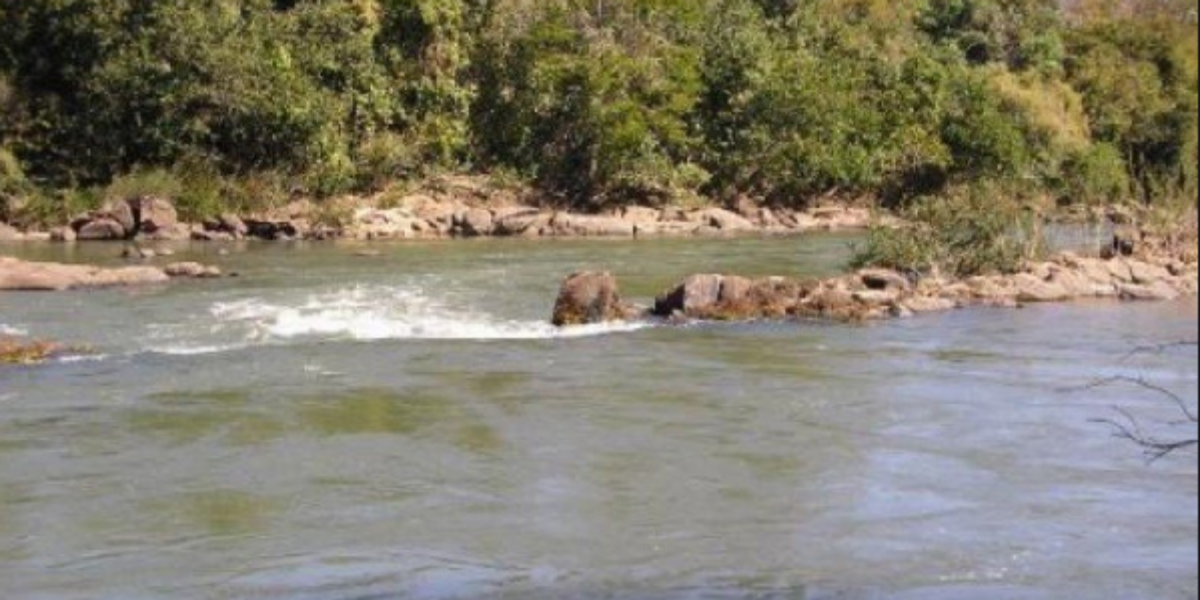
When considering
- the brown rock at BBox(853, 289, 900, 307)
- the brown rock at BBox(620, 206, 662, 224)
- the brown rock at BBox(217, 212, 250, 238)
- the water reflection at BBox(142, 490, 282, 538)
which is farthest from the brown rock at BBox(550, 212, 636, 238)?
the water reflection at BBox(142, 490, 282, 538)

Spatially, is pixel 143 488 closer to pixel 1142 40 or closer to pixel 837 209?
pixel 1142 40

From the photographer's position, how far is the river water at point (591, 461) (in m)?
8.62

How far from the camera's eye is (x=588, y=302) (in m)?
19.2

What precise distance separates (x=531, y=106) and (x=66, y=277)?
1934 centimetres

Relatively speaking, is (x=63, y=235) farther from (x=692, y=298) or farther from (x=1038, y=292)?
(x=1038, y=292)

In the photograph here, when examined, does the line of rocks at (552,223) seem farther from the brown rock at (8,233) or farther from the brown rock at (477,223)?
the brown rock at (8,233)

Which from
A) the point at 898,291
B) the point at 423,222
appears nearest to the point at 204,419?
the point at 898,291

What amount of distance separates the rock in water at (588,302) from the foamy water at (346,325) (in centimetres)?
25

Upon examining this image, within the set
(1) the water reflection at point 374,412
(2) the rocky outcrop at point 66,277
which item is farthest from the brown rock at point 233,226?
(1) the water reflection at point 374,412

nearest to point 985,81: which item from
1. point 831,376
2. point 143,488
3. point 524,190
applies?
point 524,190

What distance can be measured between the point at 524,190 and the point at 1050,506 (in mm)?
31234

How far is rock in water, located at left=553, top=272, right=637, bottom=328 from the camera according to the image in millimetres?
19109

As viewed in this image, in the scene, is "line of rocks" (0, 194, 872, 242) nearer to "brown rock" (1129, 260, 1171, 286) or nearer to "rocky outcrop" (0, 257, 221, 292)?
"rocky outcrop" (0, 257, 221, 292)

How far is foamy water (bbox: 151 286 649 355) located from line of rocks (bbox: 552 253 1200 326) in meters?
0.64
